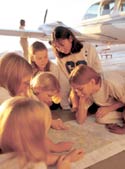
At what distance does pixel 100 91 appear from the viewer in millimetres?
1951

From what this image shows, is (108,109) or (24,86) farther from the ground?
(24,86)

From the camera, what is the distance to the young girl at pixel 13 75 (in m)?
1.53

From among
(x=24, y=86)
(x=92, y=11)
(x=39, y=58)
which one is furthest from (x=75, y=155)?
Result: (x=92, y=11)

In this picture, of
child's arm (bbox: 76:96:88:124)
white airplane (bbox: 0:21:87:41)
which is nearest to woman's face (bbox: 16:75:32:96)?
child's arm (bbox: 76:96:88:124)

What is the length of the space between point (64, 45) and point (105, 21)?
374 centimetres

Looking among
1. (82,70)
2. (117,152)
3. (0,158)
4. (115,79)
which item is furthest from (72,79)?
(0,158)

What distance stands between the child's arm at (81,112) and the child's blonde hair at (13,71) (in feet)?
1.52

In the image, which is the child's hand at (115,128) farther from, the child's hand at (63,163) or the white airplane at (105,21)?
the white airplane at (105,21)

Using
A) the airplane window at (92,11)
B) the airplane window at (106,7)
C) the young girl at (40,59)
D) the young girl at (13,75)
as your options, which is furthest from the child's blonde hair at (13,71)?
the airplane window at (92,11)

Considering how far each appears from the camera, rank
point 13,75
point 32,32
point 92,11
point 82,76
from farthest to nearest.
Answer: point 32,32, point 92,11, point 82,76, point 13,75

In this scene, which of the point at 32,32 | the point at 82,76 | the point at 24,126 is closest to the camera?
the point at 24,126

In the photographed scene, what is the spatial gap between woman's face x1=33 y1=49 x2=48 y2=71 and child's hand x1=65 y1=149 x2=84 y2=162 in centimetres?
86

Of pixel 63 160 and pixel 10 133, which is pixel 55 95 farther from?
pixel 10 133

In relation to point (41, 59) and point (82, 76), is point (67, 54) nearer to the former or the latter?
point (41, 59)
